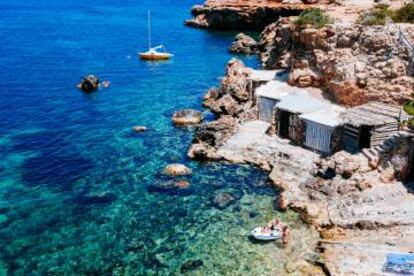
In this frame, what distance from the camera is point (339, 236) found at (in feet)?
98.9

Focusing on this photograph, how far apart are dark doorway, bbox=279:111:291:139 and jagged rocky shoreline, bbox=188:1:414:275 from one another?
819mm

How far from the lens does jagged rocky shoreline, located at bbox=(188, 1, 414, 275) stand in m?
29.4

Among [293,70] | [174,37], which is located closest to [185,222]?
[293,70]

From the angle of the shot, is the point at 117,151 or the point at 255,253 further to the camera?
the point at 117,151

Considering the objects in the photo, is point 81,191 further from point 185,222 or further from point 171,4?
point 171,4

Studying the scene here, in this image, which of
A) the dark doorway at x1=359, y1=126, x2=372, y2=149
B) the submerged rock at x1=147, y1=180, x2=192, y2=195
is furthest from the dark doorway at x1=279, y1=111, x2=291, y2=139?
the submerged rock at x1=147, y1=180, x2=192, y2=195

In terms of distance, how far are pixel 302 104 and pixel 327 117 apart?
3.13m

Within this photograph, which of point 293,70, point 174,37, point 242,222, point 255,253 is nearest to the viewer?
point 255,253

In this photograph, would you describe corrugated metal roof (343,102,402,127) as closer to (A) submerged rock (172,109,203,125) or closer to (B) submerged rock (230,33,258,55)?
(A) submerged rock (172,109,203,125)

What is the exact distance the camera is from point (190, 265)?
28344mm

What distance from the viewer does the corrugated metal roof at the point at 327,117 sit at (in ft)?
128

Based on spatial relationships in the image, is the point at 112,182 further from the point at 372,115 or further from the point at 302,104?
the point at 372,115

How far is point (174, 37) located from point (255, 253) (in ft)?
271

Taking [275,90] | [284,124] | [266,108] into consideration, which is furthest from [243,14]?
[284,124]
